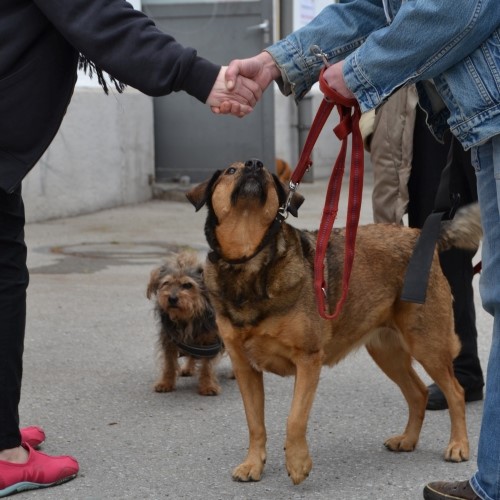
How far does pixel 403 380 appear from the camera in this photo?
4730 mm

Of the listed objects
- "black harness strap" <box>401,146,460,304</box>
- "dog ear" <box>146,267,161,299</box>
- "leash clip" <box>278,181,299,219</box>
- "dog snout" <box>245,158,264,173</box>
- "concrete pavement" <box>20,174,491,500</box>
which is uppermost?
"dog snout" <box>245,158,264,173</box>

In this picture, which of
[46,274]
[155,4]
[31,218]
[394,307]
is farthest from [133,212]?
[394,307]

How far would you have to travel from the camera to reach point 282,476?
422 centimetres

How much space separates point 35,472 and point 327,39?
1.93 m

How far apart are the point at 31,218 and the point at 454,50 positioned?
844 centimetres

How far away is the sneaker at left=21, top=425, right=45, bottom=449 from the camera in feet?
14.5

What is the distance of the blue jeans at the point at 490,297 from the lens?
3.30 m

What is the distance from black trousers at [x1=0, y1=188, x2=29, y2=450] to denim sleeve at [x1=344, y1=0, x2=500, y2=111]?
1.39 metres

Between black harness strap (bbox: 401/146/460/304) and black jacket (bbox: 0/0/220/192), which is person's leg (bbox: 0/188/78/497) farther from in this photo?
black harness strap (bbox: 401/146/460/304)

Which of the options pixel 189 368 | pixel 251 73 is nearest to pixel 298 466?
pixel 251 73

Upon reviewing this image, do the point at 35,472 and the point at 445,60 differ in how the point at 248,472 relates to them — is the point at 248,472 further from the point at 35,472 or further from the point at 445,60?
the point at 445,60

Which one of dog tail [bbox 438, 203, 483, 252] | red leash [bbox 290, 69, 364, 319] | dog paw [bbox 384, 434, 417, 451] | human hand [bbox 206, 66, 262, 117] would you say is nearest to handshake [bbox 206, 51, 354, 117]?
human hand [bbox 206, 66, 262, 117]

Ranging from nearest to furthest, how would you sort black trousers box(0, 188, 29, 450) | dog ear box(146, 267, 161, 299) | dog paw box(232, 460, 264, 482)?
→ 1. black trousers box(0, 188, 29, 450)
2. dog paw box(232, 460, 264, 482)
3. dog ear box(146, 267, 161, 299)

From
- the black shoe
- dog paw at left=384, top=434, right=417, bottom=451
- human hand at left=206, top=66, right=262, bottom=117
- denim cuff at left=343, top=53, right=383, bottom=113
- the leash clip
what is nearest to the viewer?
denim cuff at left=343, top=53, right=383, bottom=113
